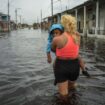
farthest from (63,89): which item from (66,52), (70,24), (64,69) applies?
(70,24)

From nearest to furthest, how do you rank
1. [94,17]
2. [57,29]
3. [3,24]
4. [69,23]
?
[69,23]
[57,29]
[94,17]
[3,24]

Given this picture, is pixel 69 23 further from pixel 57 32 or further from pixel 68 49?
pixel 68 49

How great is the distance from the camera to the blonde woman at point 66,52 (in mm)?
5930

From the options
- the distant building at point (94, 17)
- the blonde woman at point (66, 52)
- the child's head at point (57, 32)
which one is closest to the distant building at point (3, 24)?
the distant building at point (94, 17)

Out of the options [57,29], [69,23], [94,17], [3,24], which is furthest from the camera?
[3,24]

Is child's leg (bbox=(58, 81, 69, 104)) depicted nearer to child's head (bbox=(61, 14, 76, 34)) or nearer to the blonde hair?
the blonde hair

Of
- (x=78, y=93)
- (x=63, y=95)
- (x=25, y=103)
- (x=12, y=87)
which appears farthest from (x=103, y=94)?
(x=12, y=87)

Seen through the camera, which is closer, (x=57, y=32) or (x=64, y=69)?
(x=64, y=69)

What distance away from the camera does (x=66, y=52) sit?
19.7 ft

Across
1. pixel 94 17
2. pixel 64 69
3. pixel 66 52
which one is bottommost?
pixel 64 69

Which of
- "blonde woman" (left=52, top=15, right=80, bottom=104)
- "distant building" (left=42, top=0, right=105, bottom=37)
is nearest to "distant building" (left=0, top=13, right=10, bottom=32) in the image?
"distant building" (left=42, top=0, right=105, bottom=37)

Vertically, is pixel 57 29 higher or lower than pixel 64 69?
higher

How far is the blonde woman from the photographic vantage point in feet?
19.5

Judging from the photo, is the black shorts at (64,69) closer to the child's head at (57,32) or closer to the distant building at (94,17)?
the child's head at (57,32)
